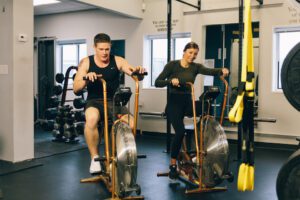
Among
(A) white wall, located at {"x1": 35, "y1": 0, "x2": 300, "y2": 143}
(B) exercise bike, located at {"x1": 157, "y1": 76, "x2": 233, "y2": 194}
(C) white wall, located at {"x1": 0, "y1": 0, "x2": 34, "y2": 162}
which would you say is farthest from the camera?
(A) white wall, located at {"x1": 35, "y1": 0, "x2": 300, "y2": 143}

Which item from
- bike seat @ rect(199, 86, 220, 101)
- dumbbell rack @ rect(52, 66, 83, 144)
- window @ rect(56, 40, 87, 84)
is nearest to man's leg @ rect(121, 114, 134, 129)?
bike seat @ rect(199, 86, 220, 101)

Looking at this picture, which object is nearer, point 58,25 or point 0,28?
point 0,28

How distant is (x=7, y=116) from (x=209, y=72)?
2.68 meters

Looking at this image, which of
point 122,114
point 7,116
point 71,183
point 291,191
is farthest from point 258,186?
point 7,116

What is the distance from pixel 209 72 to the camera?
3.76 meters

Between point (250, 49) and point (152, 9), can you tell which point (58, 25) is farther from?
point (250, 49)

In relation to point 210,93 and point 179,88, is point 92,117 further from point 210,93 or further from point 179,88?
point 210,93

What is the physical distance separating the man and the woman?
513mm

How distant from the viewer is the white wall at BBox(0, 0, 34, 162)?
14.6 ft

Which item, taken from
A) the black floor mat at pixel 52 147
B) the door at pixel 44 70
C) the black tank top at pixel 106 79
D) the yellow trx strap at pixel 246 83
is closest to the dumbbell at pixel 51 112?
the black floor mat at pixel 52 147

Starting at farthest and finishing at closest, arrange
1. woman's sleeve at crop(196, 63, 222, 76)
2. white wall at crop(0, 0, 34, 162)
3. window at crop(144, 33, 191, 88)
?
window at crop(144, 33, 191, 88)
white wall at crop(0, 0, 34, 162)
woman's sleeve at crop(196, 63, 222, 76)

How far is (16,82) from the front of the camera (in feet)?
14.8

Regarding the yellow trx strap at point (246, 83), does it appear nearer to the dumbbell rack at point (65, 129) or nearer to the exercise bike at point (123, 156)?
the exercise bike at point (123, 156)

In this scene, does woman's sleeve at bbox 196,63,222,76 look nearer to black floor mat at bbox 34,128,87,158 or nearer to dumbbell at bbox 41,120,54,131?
black floor mat at bbox 34,128,87,158
